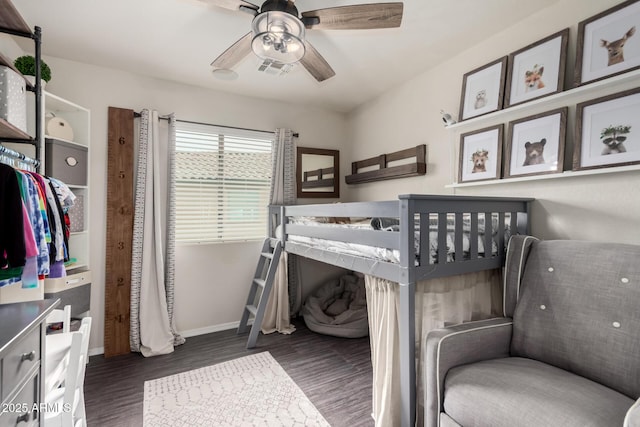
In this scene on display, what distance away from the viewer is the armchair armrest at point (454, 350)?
1.36 meters

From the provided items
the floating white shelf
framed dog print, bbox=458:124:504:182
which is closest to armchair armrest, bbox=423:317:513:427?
the floating white shelf

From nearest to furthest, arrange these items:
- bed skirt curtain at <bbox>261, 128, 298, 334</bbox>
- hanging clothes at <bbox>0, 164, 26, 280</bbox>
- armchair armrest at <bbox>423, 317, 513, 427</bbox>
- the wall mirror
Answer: hanging clothes at <bbox>0, 164, 26, 280</bbox>
armchair armrest at <bbox>423, 317, 513, 427</bbox>
bed skirt curtain at <bbox>261, 128, 298, 334</bbox>
the wall mirror

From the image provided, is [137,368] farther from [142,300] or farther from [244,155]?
[244,155]

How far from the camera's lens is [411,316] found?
1443mm

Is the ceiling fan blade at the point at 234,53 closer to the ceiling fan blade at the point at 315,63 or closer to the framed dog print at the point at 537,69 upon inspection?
the ceiling fan blade at the point at 315,63

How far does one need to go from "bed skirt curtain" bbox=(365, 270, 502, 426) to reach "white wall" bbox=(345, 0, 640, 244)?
0.64 meters

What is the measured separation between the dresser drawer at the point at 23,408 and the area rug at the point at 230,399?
35.7 inches

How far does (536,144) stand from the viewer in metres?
1.90

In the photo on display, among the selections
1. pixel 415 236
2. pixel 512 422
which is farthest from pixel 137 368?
pixel 512 422

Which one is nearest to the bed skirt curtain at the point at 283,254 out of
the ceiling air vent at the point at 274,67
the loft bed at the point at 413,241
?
the loft bed at the point at 413,241

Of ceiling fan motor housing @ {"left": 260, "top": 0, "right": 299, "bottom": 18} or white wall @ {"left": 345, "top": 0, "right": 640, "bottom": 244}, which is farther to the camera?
white wall @ {"left": 345, "top": 0, "right": 640, "bottom": 244}

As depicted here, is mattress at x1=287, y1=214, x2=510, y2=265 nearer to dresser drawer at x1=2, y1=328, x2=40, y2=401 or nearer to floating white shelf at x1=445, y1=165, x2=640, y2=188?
floating white shelf at x1=445, y1=165, x2=640, y2=188

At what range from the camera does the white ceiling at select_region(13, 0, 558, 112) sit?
186 centimetres

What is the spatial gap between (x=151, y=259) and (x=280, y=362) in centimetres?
148
